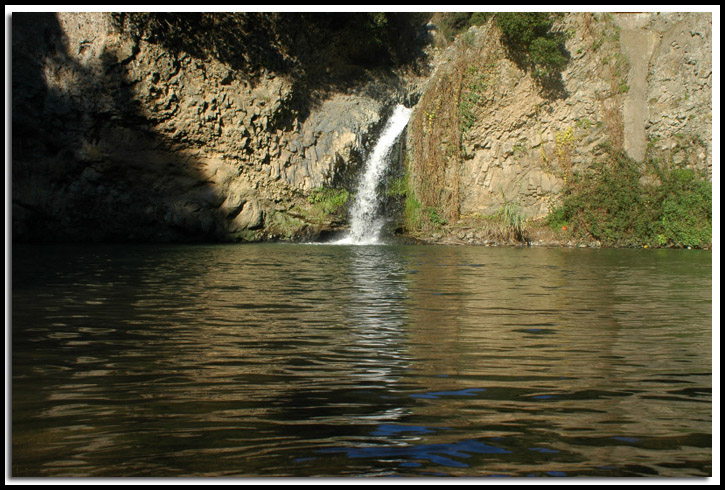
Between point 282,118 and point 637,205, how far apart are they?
13.8 metres

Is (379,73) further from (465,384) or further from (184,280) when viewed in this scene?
(465,384)

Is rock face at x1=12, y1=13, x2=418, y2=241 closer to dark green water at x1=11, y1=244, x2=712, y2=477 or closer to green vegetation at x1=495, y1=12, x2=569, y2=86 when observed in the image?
green vegetation at x1=495, y1=12, x2=569, y2=86

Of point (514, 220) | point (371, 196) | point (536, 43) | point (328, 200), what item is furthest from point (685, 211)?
point (328, 200)

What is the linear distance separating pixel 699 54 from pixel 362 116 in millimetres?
13016

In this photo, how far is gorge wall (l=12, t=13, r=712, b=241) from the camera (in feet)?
71.1

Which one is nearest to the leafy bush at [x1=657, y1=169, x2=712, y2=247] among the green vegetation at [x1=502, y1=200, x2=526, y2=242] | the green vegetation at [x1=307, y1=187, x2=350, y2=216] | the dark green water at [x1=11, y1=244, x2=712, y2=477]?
the green vegetation at [x1=502, y1=200, x2=526, y2=242]

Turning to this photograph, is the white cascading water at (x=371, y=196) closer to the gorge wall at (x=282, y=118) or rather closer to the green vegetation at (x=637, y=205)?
the gorge wall at (x=282, y=118)

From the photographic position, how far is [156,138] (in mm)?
22484

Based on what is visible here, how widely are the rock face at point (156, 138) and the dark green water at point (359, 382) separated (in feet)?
48.4

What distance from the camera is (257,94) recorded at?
23000 millimetres

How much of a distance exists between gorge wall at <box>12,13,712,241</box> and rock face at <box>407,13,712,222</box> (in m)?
0.06

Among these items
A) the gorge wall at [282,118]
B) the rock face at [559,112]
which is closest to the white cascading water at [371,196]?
the gorge wall at [282,118]

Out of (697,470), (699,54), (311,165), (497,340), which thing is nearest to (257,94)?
(311,165)

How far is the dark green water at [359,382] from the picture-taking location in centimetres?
285
